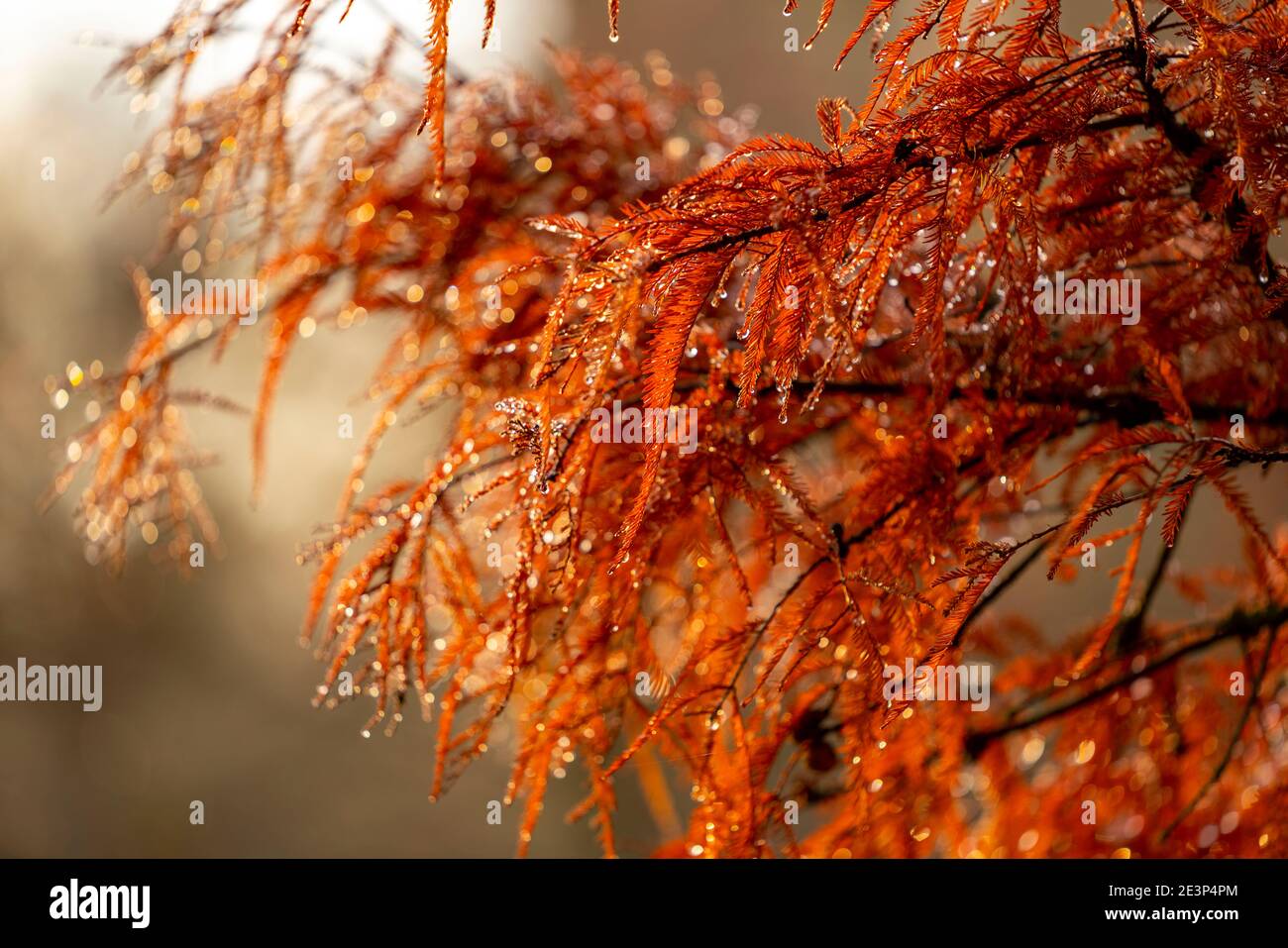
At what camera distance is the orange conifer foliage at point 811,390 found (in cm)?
64

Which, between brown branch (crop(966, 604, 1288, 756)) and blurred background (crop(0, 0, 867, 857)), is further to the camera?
blurred background (crop(0, 0, 867, 857))

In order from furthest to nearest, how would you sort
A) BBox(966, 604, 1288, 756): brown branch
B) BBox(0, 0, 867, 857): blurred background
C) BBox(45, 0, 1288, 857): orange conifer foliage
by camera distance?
BBox(0, 0, 867, 857): blurred background < BBox(966, 604, 1288, 756): brown branch < BBox(45, 0, 1288, 857): orange conifer foliage

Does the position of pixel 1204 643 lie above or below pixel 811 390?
below

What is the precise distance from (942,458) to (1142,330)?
0.69 ft

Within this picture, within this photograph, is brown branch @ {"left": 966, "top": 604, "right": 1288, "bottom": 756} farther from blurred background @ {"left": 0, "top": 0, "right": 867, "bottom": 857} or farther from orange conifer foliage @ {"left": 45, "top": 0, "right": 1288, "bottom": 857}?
blurred background @ {"left": 0, "top": 0, "right": 867, "bottom": 857}

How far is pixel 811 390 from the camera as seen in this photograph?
853 mm

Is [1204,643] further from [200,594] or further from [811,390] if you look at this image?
[200,594]

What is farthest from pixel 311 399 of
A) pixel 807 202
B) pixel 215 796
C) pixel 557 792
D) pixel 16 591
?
pixel 807 202

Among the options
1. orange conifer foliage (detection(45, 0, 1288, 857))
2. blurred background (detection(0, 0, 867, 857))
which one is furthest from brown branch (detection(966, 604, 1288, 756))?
blurred background (detection(0, 0, 867, 857))

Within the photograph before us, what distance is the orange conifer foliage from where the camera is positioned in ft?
2.09

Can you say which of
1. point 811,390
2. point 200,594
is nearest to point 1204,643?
point 811,390

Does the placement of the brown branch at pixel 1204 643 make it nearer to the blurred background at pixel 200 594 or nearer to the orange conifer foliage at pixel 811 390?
the orange conifer foliage at pixel 811 390

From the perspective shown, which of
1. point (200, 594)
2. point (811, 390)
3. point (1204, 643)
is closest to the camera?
point (811, 390)
